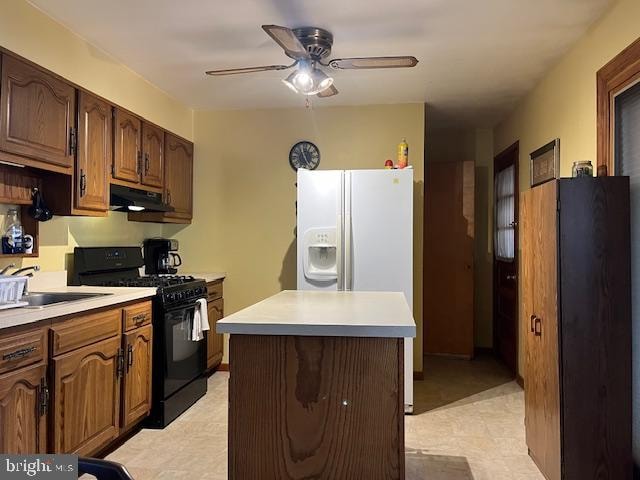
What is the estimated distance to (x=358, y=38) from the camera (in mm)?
2791

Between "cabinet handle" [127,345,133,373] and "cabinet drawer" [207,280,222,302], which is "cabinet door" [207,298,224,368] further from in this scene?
"cabinet handle" [127,345,133,373]

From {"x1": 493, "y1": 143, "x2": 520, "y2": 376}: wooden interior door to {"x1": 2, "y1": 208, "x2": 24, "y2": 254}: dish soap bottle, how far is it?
3833mm

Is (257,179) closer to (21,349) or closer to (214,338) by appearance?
(214,338)

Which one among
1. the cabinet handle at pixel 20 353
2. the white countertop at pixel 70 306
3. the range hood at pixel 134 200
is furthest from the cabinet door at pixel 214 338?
the cabinet handle at pixel 20 353

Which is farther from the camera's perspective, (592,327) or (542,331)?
(542,331)

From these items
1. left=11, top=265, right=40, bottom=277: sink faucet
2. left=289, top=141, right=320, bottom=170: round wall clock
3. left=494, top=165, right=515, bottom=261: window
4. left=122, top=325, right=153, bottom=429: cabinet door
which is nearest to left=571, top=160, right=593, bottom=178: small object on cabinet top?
left=494, top=165, right=515, bottom=261: window

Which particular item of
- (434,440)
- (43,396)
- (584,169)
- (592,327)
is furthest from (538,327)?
(43,396)

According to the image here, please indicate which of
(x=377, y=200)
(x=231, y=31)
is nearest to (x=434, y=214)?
(x=377, y=200)

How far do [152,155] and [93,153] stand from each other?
2.57 feet

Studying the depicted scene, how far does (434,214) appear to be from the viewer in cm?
487

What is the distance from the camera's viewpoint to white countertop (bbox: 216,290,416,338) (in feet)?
4.97

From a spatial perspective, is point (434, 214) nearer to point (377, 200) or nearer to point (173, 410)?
point (377, 200)

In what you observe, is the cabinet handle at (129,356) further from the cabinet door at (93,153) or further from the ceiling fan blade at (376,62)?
the ceiling fan blade at (376,62)

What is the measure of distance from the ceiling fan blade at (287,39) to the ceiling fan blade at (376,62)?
0.66 feet
